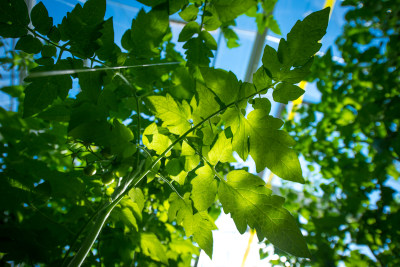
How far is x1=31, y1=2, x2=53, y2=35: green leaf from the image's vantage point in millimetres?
483

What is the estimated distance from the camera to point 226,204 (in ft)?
1.76

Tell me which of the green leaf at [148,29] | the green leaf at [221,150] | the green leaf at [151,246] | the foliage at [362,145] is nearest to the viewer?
the green leaf at [148,29]

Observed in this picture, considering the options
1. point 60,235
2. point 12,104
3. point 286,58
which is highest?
point 12,104

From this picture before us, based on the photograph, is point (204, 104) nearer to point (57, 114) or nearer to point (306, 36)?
point (306, 36)

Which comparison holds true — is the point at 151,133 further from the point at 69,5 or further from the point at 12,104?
the point at 12,104

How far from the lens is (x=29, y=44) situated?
51 cm

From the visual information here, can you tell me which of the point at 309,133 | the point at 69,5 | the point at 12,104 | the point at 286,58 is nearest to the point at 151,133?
the point at 286,58

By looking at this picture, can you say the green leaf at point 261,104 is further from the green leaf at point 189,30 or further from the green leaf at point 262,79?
the green leaf at point 189,30

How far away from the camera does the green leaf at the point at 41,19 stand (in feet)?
1.59

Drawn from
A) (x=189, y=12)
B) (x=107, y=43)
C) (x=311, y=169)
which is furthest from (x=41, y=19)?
(x=311, y=169)

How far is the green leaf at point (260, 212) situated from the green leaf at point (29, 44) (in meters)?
0.54

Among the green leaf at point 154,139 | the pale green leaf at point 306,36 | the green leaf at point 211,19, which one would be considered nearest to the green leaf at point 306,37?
the pale green leaf at point 306,36

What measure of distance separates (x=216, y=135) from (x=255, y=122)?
129 millimetres

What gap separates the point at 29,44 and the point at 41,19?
6 cm
